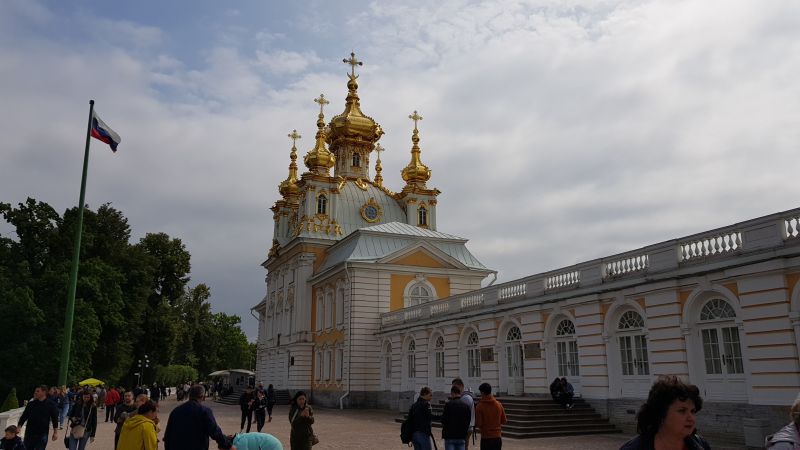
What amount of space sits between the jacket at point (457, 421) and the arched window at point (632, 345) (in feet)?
32.2

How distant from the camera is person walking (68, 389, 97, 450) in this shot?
13405 mm

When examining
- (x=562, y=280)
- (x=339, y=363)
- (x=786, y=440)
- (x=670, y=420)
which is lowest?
(x=786, y=440)

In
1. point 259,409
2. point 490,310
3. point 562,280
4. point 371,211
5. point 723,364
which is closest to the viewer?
point 723,364

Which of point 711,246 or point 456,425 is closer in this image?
point 456,425

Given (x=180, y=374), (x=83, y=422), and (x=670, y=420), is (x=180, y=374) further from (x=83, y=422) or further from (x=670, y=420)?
(x=670, y=420)

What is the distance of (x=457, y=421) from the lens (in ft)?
32.7

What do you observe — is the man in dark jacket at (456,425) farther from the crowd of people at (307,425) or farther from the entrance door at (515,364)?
the entrance door at (515,364)

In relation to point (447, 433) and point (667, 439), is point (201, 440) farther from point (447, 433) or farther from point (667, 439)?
point (667, 439)

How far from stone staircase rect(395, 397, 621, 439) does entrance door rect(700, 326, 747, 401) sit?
378 cm

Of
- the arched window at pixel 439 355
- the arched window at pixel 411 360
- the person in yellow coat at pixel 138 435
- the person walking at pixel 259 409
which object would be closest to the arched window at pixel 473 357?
the arched window at pixel 439 355

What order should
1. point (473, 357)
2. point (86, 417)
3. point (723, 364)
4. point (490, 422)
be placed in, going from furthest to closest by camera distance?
point (473, 357)
point (723, 364)
point (86, 417)
point (490, 422)

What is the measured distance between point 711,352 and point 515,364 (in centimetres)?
832

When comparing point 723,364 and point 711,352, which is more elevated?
point 711,352

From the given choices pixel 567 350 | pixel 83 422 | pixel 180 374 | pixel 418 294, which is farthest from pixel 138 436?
pixel 180 374
